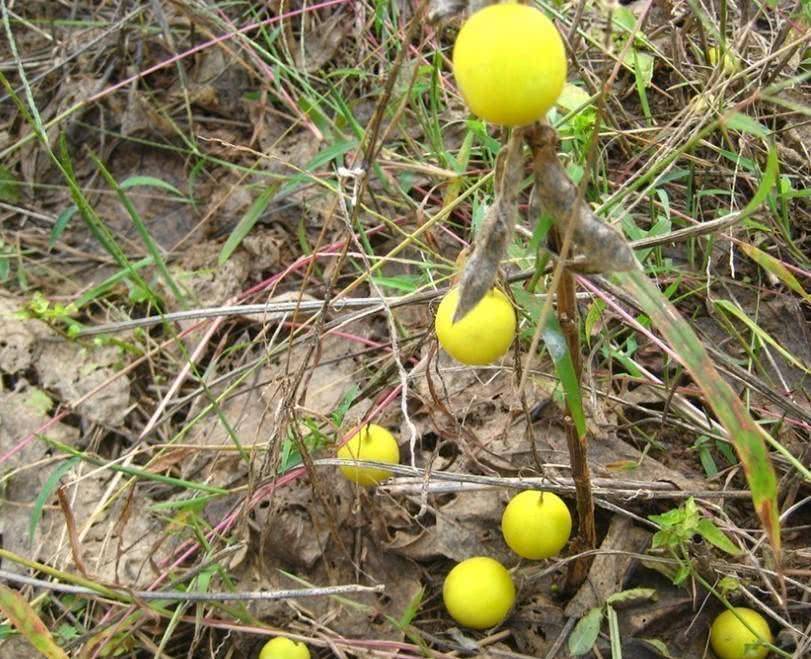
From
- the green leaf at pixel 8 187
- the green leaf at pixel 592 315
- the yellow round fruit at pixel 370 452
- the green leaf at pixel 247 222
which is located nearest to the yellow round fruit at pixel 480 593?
the yellow round fruit at pixel 370 452

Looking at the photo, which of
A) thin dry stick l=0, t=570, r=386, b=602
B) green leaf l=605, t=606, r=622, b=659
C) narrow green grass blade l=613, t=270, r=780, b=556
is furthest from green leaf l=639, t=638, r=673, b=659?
narrow green grass blade l=613, t=270, r=780, b=556

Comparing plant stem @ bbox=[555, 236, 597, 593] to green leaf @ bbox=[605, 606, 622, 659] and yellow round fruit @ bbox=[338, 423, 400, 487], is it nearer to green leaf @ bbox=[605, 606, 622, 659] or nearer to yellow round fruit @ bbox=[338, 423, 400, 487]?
green leaf @ bbox=[605, 606, 622, 659]

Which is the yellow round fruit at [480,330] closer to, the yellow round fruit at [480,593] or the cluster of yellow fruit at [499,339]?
the cluster of yellow fruit at [499,339]

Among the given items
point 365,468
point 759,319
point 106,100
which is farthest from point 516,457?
point 106,100

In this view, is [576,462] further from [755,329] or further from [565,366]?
[755,329]

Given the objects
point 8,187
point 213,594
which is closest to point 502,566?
point 213,594
